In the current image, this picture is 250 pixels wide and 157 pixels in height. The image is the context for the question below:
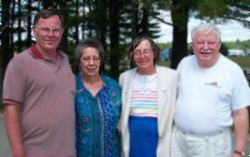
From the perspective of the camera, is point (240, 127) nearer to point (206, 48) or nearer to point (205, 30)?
point (206, 48)

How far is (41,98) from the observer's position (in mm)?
3154

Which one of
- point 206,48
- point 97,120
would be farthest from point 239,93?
point 97,120

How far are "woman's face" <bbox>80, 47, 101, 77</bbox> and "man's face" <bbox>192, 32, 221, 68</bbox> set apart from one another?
0.69m

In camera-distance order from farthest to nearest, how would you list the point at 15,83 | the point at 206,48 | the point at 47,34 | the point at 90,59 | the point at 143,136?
the point at 143,136 → the point at 90,59 → the point at 206,48 → the point at 47,34 → the point at 15,83

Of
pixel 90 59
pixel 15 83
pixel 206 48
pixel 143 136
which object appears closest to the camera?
pixel 15 83

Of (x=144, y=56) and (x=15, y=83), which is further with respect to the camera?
(x=144, y=56)

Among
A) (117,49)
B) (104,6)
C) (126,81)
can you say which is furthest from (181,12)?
(126,81)

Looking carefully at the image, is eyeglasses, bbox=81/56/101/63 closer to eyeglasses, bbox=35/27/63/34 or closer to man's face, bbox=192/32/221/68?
eyeglasses, bbox=35/27/63/34

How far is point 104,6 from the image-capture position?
18906 millimetres

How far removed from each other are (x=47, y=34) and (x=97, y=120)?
714 millimetres

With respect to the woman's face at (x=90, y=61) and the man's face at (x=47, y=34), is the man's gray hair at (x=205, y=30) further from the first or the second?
the man's face at (x=47, y=34)

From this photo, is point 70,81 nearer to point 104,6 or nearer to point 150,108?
point 150,108

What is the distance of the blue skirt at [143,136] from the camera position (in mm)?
3734

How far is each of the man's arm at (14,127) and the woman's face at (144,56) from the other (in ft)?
3.39
